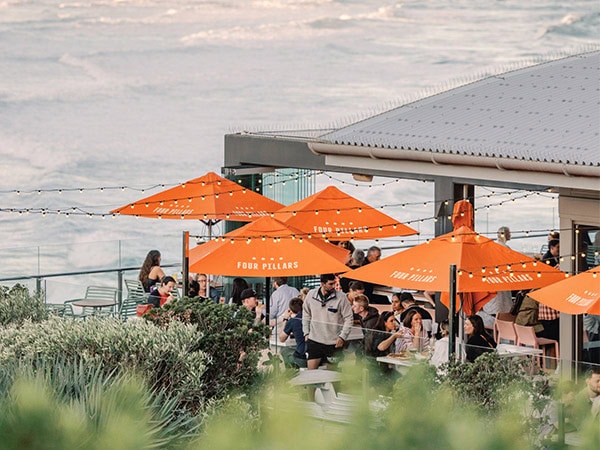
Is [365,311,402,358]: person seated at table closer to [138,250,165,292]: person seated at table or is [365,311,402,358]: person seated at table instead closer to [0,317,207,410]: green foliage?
[0,317,207,410]: green foliage

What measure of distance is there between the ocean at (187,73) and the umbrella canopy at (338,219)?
33.9 meters

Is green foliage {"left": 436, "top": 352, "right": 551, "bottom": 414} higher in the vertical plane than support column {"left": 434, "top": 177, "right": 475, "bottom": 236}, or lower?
lower

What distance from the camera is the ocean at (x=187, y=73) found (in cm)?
5147

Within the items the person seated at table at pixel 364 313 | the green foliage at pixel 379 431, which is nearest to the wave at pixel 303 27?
the person seated at table at pixel 364 313

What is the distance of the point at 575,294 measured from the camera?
11336 mm

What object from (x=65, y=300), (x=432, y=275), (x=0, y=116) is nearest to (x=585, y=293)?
(x=432, y=275)

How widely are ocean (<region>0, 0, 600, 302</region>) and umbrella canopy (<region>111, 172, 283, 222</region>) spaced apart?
32.3 m

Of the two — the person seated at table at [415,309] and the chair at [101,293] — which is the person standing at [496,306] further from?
the chair at [101,293]

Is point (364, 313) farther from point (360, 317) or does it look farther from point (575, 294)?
point (575, 294)

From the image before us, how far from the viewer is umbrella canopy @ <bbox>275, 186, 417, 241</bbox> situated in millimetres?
16375

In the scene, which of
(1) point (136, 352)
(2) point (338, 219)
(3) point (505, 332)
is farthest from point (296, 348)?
(2) point (338, 219)

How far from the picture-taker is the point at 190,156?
55312 mm

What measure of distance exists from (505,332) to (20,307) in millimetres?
5858

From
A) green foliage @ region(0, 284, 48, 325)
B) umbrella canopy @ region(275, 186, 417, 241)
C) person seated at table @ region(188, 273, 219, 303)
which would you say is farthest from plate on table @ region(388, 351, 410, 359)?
person seated at table @ region(188, 273, 219, 303)
